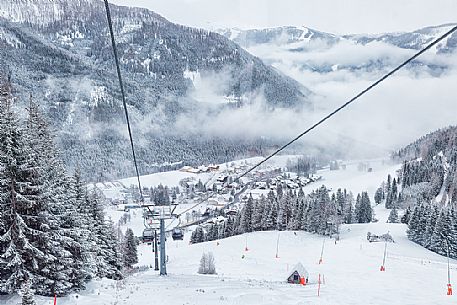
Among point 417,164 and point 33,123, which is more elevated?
point 417,164

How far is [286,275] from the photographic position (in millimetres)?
35031

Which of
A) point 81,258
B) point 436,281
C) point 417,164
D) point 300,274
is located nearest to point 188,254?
point 300,274

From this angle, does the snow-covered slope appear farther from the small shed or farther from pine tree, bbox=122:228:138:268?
pine tree, bbox=122:228:138:268

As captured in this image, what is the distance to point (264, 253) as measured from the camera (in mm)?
51594

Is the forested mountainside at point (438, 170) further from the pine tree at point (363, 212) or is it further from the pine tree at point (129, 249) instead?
the pine tree at point (129, 249)

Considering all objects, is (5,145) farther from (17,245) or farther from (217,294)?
(217,294)

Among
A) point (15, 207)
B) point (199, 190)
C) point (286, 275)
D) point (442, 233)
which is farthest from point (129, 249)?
point (199, 190)

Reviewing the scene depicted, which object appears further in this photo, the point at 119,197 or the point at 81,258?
the point at 119,197

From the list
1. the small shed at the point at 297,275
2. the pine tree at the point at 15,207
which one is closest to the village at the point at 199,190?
the small shed at the point at 297,275

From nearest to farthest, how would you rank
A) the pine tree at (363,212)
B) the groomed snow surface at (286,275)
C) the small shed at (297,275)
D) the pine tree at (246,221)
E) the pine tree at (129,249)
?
the groomed snow surface at (286,275)
the small shed at (297,275)
the pine tree at (129,249)
the pine tree at (246,221)
the pine tree at (363,212)

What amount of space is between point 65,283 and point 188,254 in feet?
137

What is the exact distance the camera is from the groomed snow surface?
13938mm

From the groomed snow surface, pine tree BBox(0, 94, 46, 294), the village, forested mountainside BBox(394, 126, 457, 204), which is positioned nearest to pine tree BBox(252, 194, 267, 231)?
the groomed snow surface

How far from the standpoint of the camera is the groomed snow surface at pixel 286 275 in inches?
549
